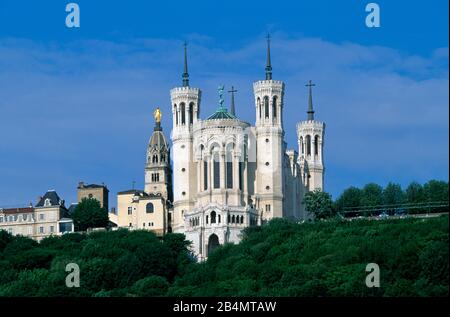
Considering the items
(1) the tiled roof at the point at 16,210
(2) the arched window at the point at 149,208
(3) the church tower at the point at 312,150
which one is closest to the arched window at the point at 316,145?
Answer: (3) the church tower at the point at 312,150

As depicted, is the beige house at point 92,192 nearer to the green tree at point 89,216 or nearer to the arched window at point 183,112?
the green tree at point 89,216

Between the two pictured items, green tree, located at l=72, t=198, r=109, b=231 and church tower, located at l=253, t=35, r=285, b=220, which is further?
green tree, located at l=72, t=198, r=109, b=231

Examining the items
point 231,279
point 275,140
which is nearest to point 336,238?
point 231,279

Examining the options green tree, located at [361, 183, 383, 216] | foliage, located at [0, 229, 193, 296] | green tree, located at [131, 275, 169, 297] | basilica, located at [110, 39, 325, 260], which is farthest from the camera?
green tree, located at [361, 183, 383, 216]

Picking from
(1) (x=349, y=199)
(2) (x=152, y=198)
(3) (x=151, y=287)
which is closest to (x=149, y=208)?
(2) (x=152, y=198)

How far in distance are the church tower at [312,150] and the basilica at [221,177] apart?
2.93 metres

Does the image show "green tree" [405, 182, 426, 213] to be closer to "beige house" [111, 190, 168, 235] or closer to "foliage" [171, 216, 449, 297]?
"foliage" [171, 216, 449, 297]

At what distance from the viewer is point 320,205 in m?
139

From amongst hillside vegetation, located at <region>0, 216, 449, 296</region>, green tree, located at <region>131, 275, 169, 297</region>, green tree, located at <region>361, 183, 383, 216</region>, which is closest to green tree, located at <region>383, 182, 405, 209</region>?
green tree, located at <region>361, 183, 383, 216</region>

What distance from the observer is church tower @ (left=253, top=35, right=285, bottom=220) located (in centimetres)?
13700

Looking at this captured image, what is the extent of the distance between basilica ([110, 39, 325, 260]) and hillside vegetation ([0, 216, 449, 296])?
3419mm

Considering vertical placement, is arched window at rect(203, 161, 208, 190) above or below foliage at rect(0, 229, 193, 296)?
above

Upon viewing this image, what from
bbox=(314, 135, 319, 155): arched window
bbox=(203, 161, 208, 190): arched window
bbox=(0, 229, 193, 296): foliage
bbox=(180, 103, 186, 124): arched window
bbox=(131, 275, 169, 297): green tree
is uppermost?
bbox=(180, 103, 186, 124): arched window
